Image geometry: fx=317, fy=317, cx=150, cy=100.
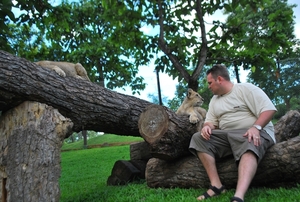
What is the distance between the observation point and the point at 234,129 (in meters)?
4.65

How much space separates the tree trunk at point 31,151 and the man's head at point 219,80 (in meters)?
2.19

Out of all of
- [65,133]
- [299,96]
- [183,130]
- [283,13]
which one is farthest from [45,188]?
[299,96]

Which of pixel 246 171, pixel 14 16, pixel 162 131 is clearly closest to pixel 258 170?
pixel 246 171

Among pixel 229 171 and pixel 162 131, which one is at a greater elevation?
pixel 162 131

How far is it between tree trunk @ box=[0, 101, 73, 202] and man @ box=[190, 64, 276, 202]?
6.37ft

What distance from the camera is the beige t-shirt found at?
445cm

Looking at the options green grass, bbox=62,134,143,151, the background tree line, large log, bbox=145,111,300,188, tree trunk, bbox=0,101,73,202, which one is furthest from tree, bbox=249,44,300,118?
tree trunk, bbox=0,101,73,202

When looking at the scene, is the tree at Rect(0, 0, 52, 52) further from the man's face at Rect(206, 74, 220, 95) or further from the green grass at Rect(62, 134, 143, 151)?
the green grass at Rect(62, 134, 143, 151)

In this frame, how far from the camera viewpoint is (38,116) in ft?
14.0

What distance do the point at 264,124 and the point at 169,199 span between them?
168 centimetres

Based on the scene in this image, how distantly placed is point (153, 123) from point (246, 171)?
1637 mm

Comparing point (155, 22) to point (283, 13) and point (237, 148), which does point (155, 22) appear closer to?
point (283, 13)

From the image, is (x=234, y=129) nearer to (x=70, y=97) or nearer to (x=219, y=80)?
(x=219, y=80)

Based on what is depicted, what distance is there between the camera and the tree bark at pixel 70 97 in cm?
415
